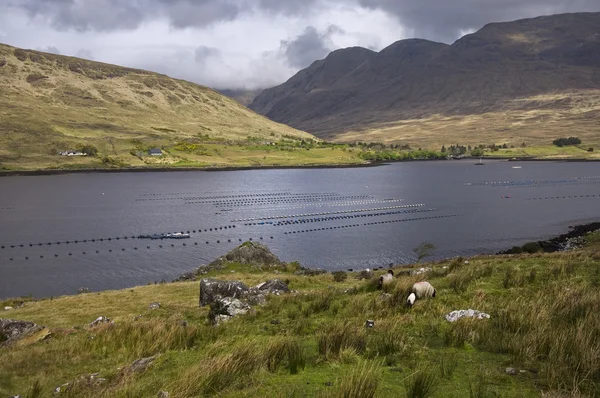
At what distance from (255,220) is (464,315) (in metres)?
79.6

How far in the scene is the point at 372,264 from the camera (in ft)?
195

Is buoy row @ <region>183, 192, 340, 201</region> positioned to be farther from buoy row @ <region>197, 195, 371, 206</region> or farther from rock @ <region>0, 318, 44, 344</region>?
rock @ <region>0, 318, 44, 344</region>

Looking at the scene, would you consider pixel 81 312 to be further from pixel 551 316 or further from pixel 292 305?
pixel 551 316

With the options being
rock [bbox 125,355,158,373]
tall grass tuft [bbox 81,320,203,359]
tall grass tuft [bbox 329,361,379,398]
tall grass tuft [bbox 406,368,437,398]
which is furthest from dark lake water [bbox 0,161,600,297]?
tall grass tuft [bbox 406,368,437,398]

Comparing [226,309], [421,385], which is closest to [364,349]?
[421,385]

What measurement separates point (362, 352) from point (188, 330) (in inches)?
208

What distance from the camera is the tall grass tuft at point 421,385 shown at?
311 inches

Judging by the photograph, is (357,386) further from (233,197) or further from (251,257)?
(233,197)

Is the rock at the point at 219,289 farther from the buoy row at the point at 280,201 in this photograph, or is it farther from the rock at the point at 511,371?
the buoy row at the point at 280,201

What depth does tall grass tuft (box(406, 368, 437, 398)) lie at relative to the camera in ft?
25.9

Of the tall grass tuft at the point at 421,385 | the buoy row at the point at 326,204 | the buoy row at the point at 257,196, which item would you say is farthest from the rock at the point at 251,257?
the buoy row at the point at 257,196

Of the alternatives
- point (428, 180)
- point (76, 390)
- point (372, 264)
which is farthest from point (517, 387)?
point (428, 180)

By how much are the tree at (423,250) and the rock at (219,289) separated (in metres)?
39.4

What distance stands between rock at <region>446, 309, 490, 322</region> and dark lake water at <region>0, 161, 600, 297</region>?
44.9m
